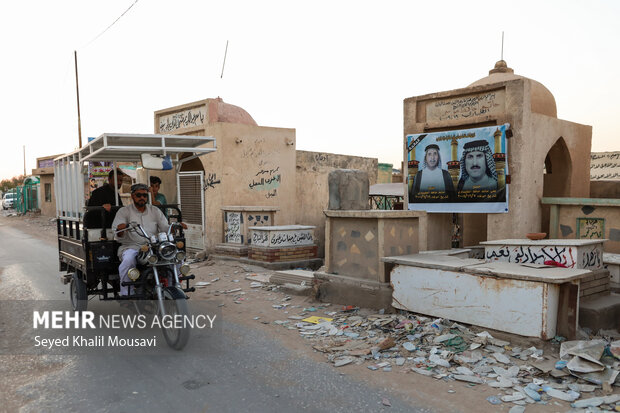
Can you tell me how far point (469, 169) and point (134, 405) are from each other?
7398mm

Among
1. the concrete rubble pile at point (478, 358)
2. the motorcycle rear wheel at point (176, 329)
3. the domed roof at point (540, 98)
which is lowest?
the concrete rubble pile at point (478, 358)

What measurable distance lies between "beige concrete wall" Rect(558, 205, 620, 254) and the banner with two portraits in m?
1.23

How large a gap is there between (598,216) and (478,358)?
528 centimetres

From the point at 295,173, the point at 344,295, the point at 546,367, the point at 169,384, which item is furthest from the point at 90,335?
the point at 295,173

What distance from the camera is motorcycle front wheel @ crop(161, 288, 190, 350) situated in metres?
4.71

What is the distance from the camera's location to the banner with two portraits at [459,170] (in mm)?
8578

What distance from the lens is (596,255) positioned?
6051 mm

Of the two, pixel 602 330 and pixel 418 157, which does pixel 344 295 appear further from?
pixel 418 157

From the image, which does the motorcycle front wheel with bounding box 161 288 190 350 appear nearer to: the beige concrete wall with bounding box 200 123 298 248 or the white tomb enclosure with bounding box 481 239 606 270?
the white tomb enclosure with bounding box 481 239 606 270

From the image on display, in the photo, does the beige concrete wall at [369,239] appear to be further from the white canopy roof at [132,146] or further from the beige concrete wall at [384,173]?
the beige concrete wall at [384,173]

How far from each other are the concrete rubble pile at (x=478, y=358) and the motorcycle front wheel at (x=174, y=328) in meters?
1.47

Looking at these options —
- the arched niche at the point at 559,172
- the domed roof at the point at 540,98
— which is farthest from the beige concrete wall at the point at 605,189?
the domed roof at the point at 540,98

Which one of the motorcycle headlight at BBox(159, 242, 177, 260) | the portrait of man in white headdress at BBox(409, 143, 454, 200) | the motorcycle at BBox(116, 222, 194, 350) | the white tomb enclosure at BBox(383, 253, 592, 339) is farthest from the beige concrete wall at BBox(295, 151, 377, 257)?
the motorcycle headlight at BBox(159, 242, 177, 260)

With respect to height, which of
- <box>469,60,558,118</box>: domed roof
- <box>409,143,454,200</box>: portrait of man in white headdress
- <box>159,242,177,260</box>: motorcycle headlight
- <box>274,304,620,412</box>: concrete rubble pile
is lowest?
<box>274,304,620,412</box>: concrete rubble pile
